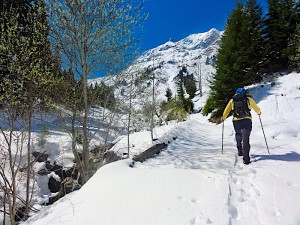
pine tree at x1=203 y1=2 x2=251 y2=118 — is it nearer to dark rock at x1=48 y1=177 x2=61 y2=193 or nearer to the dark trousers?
the dark trousers

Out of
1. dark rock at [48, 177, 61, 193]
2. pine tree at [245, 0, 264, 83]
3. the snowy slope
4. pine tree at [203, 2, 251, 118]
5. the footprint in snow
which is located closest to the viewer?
the footprint in snow

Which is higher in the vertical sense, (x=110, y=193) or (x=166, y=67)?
(x=166, y=67)

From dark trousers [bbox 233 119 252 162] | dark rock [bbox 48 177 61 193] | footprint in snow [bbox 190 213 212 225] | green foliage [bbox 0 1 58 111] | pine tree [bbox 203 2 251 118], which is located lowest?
dark rock [bbox 48 177 61 193]

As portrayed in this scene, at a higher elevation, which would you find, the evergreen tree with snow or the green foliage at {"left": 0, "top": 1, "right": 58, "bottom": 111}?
the evergreen tree with snow

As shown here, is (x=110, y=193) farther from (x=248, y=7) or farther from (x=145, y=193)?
(x=248, y=7)

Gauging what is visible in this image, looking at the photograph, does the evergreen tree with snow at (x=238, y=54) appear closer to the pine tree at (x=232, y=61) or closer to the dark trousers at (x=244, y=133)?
the pine tree at (x=232, y=61)

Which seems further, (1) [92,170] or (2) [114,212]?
(1) [92,170]

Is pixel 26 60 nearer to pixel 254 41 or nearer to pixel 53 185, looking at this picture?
pixel 53 185

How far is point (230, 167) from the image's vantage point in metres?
4.98

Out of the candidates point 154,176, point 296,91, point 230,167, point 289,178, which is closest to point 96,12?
point 154,176

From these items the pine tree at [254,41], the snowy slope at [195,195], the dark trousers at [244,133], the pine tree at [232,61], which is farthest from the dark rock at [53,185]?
the pine tree at [254,41]

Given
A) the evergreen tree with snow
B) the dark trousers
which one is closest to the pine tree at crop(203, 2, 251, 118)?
the evergreen tree with snow

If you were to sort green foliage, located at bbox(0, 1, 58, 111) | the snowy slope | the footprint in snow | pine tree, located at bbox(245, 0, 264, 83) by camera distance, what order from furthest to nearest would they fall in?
1. pine tree, located at bbox(245, 0, 264, 83)
2. green foliage, located at bbox(0, 1, 58, 111)
3. the snowy slope
4. the footprint in snow

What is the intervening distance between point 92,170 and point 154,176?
5716mm
